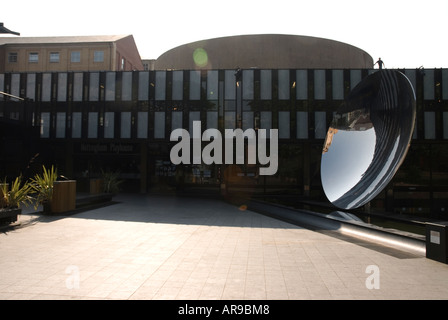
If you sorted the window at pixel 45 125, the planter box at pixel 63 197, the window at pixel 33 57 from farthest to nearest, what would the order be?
the window at pixel 33 57, the window at pixel 45 125, the planter box at pixel 63 197

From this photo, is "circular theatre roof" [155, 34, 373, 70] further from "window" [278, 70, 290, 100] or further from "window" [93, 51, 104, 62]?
"window" [93, 51, 104, 62]

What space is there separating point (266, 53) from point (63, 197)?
91.0 feet

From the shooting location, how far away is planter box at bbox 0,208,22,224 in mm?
10280

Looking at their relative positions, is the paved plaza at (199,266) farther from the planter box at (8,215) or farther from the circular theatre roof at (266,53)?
the circular theatre roof at (266,53)

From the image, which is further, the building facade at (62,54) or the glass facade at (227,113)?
the building facade at (62,54)

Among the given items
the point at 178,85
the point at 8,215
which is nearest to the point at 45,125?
the point at 178,85

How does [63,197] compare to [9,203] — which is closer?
[9,203]

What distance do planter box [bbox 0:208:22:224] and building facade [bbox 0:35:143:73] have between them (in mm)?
36067

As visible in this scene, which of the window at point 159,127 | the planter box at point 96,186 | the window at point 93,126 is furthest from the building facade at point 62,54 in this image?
the planter box at point 96,186

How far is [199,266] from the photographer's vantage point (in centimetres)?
682

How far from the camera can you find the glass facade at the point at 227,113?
84.3ft

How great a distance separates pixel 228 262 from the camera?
718cm

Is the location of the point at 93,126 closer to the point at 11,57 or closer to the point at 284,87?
the point at 284,87

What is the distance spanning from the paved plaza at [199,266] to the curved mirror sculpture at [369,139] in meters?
2.90
